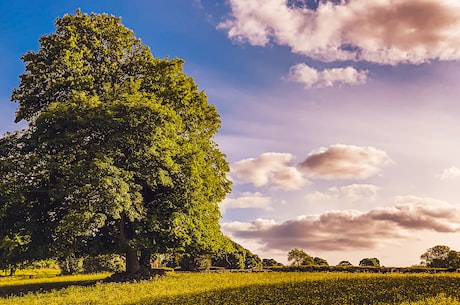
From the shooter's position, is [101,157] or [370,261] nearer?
[101,157]

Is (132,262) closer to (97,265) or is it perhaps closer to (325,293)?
(325,293)

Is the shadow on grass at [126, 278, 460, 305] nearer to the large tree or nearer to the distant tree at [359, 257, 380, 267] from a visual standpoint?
the large tree

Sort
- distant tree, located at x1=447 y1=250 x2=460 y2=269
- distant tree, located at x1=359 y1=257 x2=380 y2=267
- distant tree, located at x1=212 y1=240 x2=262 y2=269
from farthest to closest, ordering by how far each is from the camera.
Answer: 1. distant tree, located at x1=359 y1=257 x2=380 y2=267
2. distant tree, located at x1=212 y1=240 x2=262 y2=269
3. distant tree, located at x1=447 y1=250 x2=460 y2=269

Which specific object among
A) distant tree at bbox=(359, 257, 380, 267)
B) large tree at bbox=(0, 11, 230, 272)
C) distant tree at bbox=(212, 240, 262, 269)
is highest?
large tree at bbox=(0, 11, 230, 272)

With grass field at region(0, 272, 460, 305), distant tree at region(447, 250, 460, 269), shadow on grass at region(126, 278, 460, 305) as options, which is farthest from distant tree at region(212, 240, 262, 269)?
shadow on grass at region(126, 278, 460, 305)

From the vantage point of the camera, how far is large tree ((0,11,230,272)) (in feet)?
106

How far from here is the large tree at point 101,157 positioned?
32.2 meters

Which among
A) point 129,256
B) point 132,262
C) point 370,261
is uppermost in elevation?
point 129,256

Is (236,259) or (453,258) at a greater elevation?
(236,259)

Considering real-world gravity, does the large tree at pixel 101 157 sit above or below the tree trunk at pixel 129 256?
above

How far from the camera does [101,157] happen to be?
3206 cm

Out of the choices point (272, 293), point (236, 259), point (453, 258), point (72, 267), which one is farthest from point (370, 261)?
point (272, 293)

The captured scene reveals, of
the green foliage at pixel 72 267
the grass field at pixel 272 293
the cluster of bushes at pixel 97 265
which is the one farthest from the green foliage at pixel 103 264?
the grass field at pixel 272 293

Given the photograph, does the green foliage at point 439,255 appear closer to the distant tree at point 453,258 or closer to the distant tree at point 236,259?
the distant tree at point 453,258
